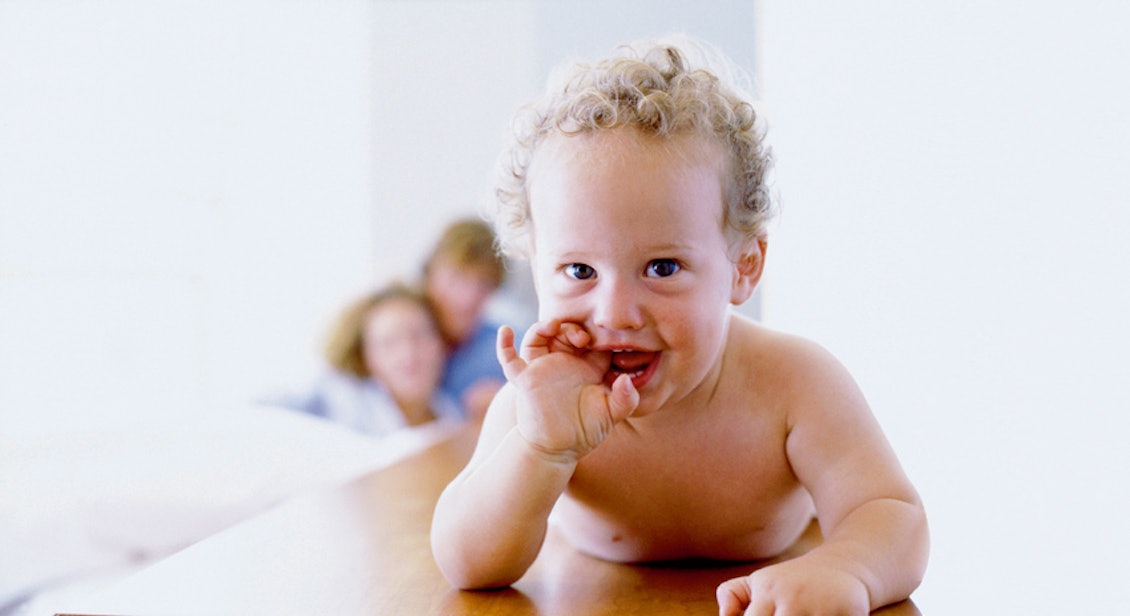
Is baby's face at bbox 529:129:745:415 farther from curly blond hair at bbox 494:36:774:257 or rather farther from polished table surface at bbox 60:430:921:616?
polished table surface at bbox 60:430:921:616

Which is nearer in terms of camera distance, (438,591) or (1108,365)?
(438,591)

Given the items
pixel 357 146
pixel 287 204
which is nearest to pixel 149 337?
pixel 287 204

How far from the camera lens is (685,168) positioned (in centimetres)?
72

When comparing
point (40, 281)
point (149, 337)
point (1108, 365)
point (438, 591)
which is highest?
point (1108, 365)

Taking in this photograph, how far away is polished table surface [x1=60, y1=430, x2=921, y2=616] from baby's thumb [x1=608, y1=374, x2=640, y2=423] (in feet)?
0.43

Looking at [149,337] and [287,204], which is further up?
[287,204]

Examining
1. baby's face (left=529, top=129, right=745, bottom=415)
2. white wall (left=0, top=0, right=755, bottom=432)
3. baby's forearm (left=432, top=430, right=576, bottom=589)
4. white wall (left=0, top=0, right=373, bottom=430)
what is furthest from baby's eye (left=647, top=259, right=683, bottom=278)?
white wall (left=0, top=0, right=755, bottom=432)

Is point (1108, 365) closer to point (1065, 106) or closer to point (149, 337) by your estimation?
point (1065, 106)

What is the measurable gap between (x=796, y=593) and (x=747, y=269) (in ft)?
0.93

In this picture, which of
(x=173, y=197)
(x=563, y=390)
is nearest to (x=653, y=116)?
(x=563, y=390)

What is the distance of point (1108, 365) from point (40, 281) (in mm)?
2560

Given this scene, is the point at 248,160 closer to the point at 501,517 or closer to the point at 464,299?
the point at 464,299

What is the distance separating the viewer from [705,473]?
81 centimetres

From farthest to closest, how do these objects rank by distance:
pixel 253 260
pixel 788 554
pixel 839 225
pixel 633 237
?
pixel 253 260
pixel 839 225
pixel 788 554
pixel 633 237
